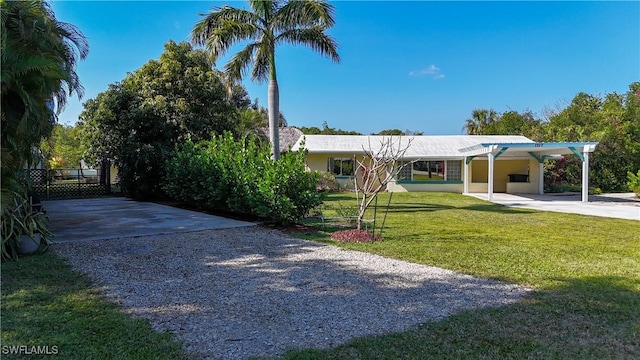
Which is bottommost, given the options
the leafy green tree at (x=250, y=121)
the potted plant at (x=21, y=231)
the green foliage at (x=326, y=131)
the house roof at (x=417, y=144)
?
the potted plant at (x=21, y=231)

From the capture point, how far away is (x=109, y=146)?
20062 mm

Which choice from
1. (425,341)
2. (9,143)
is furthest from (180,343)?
(9,143)

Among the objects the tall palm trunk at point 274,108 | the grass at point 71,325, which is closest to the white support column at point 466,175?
the tall palm trunk at point 274,108

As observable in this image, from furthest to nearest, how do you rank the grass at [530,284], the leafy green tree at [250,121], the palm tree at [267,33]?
the leafy green tree at [250,121] < the palm tree at [267,33] < the grass at [530,284]

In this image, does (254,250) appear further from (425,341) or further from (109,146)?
(109,146)

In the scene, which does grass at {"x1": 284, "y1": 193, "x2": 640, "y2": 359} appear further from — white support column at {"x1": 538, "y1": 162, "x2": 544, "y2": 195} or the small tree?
white support column at {"x1": 538, "y1": 162, "x2": 544, "y2": 195}

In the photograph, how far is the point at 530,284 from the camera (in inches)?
226

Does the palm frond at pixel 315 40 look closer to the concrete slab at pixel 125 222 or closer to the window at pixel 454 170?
the concrete slab at pixel 125 222

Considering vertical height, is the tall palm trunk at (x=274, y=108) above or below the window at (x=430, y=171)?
above

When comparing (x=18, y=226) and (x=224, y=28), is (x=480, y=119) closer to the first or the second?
(x=224, y=28)

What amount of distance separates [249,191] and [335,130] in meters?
44.2

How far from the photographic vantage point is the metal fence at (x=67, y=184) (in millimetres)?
20188

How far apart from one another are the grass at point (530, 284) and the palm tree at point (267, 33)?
618cm

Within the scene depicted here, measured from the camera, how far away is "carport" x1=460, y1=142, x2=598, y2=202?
18.5 metres
